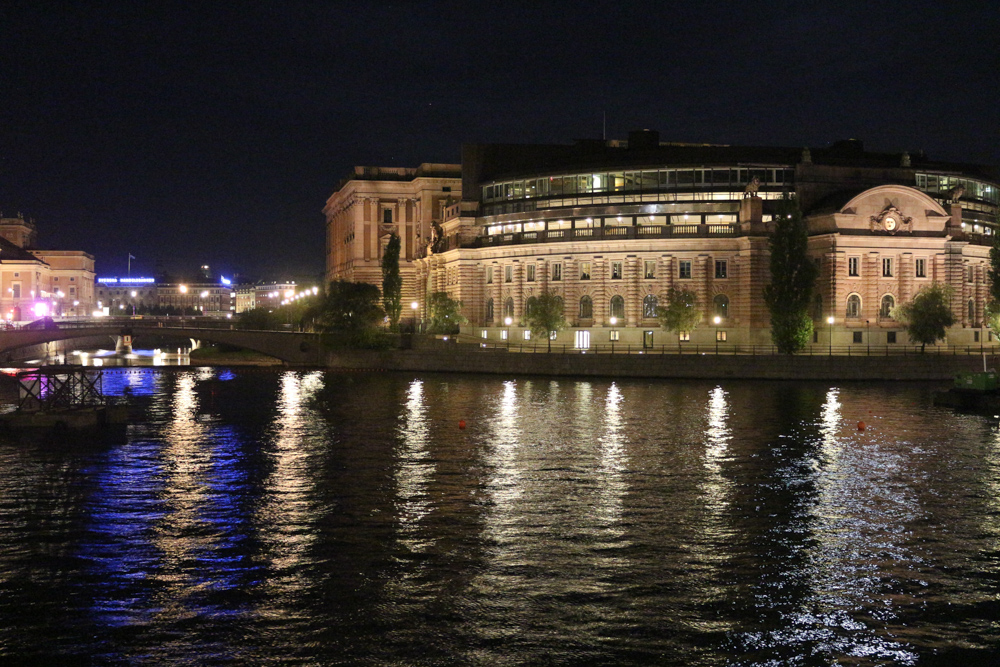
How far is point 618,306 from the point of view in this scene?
4668 inches

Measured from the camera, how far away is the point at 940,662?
71.0 ft

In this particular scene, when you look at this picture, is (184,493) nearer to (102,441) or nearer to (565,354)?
(102,441)

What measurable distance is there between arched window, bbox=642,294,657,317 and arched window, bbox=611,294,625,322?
258 centimetres

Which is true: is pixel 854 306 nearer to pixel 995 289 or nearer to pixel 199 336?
pixel 995 289

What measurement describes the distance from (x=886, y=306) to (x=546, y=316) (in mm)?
38373

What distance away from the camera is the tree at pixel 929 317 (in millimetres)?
101125

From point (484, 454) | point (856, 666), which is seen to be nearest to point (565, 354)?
point (484, 454)

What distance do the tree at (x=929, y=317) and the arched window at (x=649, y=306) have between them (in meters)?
28.0

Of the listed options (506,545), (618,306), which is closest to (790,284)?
(618,306)

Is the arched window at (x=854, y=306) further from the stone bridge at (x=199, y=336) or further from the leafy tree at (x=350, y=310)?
→ the stone bridge at (x=199, y=336)

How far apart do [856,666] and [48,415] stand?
48.6m

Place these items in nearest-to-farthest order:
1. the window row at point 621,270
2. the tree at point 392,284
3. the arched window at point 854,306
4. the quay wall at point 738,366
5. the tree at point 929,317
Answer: the quay wall at point 738,366, the tree at point 929,317, the arched window at point 854,306, the window row at point 621,270, the tree at point 392,284

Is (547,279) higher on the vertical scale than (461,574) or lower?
higher

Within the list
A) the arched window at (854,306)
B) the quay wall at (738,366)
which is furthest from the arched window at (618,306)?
the arched window at (854,306)
